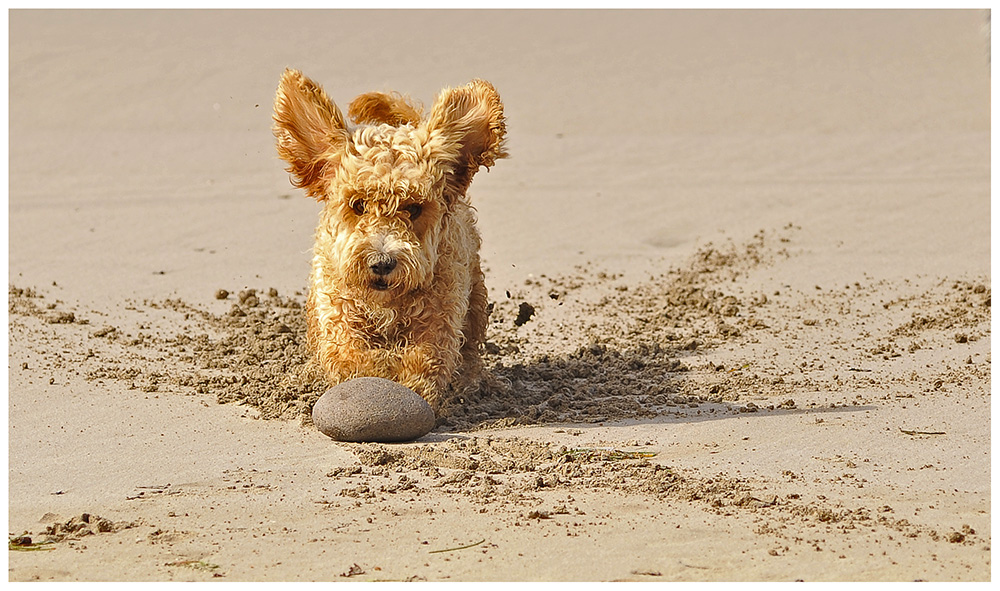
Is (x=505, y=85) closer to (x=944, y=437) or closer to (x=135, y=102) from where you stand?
(x=135, y=102)

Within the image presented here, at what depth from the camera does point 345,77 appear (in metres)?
19.8

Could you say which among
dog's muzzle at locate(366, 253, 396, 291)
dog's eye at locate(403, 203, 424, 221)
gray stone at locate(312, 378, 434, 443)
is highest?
dog's eye at locate(403, 203, 424, 221)

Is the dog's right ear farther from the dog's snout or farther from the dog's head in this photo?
the dog's snout

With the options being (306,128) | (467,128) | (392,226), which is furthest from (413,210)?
(306,128)

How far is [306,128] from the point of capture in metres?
6.37

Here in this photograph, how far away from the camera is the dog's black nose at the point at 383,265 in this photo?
5992mm

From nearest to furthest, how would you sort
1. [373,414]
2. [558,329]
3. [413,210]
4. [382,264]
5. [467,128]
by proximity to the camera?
1. [373,414]
2. [382,264]
3. [413,210]
4. [467,128]
5. [558,329]

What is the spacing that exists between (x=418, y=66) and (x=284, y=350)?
43.4ft

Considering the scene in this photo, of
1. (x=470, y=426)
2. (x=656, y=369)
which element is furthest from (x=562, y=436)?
(x=656, y=369)

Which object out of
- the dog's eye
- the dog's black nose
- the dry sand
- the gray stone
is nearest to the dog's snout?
the dog's black nose

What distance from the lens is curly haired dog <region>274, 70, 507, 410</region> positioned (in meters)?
6.07

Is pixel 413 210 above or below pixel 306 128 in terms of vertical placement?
below

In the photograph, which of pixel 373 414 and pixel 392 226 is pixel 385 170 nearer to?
pixel 392 226

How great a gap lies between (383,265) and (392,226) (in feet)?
0.68
